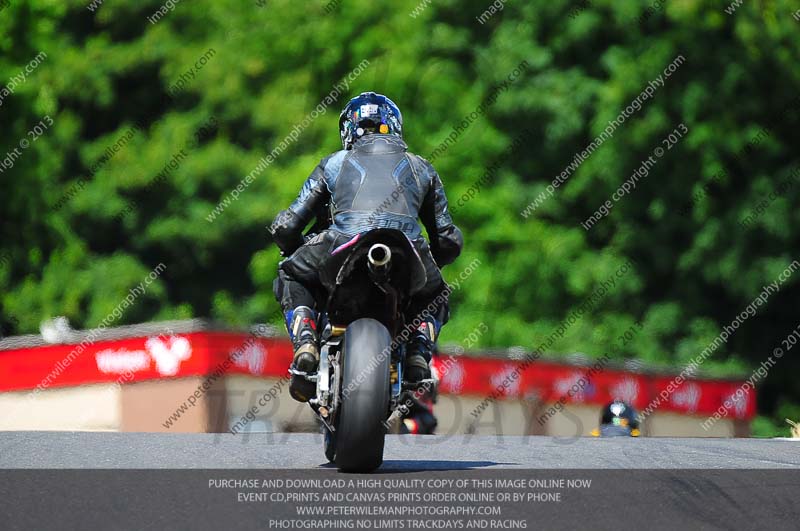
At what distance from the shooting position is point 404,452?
33.6 feet

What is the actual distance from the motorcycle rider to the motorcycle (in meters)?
0.10

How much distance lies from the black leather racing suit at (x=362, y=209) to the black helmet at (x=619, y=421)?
688 cm

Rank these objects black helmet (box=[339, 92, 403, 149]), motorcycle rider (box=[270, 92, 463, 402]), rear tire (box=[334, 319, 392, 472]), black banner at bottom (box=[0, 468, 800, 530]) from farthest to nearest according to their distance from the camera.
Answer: black helmet (box=[339, 92, 403, 149]) → motorcycle rider (box=[270, 92, 463, 402]) → rear tire (box=[334, 319, 392, 472]) → black banner at bottom (box=[0, 468, 800, 530])

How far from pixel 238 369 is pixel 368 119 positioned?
13.5m

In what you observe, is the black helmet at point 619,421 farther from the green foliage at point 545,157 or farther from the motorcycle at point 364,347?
the green foliage at point 545,157

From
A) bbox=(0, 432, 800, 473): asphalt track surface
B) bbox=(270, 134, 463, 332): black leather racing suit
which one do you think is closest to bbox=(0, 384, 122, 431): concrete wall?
bbox=(0, 432, 800, 473): asphalt track surface

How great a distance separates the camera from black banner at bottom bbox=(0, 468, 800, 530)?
6.60m

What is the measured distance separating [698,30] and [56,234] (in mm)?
13528

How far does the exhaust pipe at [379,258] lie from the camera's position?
8.33 meters

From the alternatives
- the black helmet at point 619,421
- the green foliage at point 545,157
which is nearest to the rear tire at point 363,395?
the black helmet at point 619,421

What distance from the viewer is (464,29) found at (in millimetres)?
31922

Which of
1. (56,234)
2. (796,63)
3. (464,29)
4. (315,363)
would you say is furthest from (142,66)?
(315,363)

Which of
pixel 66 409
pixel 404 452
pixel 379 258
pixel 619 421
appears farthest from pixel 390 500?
pixel 66 409

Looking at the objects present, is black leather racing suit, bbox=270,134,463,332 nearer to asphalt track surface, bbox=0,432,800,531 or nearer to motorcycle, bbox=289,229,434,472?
motorcycle, bbox=289,229,434,472
